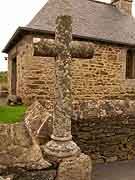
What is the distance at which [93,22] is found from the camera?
12.7m

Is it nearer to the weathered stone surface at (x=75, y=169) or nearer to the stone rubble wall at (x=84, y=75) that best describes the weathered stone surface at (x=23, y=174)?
the weathered stone surface at (x=75, y=169)

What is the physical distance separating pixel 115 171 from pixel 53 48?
2153mm

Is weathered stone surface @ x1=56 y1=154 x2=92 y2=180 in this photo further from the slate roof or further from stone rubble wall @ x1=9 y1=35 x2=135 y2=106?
the slate roof

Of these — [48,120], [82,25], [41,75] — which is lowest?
[48,120]

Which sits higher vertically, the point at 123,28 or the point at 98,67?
the point at 123,28

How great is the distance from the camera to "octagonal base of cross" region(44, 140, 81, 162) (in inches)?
136

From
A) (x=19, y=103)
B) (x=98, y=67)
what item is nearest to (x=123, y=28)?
(x=98, y=67)

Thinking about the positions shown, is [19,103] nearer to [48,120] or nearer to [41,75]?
[41,75]

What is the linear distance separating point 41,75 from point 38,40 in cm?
646

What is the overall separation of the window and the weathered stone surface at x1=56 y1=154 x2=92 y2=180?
10.4 meters

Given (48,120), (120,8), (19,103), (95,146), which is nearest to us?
(48,120)

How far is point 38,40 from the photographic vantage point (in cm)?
368

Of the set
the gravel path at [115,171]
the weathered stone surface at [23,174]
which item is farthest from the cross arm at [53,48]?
the gravel path at [115,171]

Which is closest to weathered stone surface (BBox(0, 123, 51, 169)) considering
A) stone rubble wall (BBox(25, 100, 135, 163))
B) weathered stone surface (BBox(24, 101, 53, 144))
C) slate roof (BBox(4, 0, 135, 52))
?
weathered stone surface (BBox(24, 101, 53, 144))
